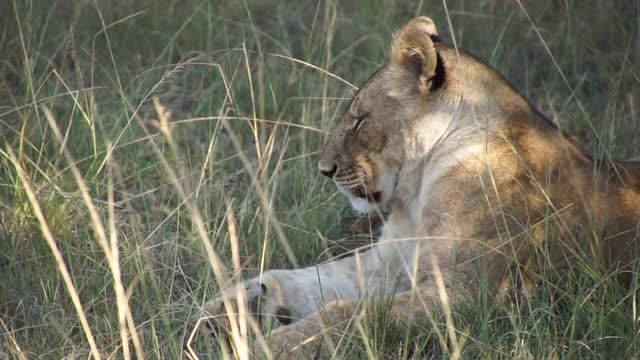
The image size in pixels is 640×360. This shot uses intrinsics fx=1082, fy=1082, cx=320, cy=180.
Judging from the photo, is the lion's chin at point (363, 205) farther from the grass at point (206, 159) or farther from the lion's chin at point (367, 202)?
the grass at point (206, 159)

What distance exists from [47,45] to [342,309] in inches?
125

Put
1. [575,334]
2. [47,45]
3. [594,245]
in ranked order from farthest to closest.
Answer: [47,45]
[594,245]
[575,334]

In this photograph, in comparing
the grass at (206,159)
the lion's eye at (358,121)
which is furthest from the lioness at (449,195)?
the grass at (206,159)

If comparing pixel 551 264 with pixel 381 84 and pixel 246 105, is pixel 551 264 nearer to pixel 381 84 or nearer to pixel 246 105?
pixel 381 84

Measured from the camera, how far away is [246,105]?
540 cm

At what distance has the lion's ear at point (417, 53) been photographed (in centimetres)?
357

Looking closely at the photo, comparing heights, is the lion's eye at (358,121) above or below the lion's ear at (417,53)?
below

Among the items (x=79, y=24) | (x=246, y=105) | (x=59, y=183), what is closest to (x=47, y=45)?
(x=79, y=24)

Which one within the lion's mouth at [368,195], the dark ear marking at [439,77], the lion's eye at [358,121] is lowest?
the lion's mouth at [368,195]

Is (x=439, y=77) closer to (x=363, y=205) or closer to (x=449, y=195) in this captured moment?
(x=449, y=195)

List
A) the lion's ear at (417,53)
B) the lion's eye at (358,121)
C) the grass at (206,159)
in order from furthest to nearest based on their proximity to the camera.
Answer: the lion's eye at (358,121) → the lion's ear at (417,53) → the grass at (206,159)

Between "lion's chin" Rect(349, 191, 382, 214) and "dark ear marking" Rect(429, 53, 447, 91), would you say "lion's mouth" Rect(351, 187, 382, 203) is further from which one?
"dark ear marking" Rect(429, 53, 447, 91)

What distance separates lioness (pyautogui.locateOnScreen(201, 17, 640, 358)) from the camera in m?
3.32

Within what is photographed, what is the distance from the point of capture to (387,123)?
372cm
